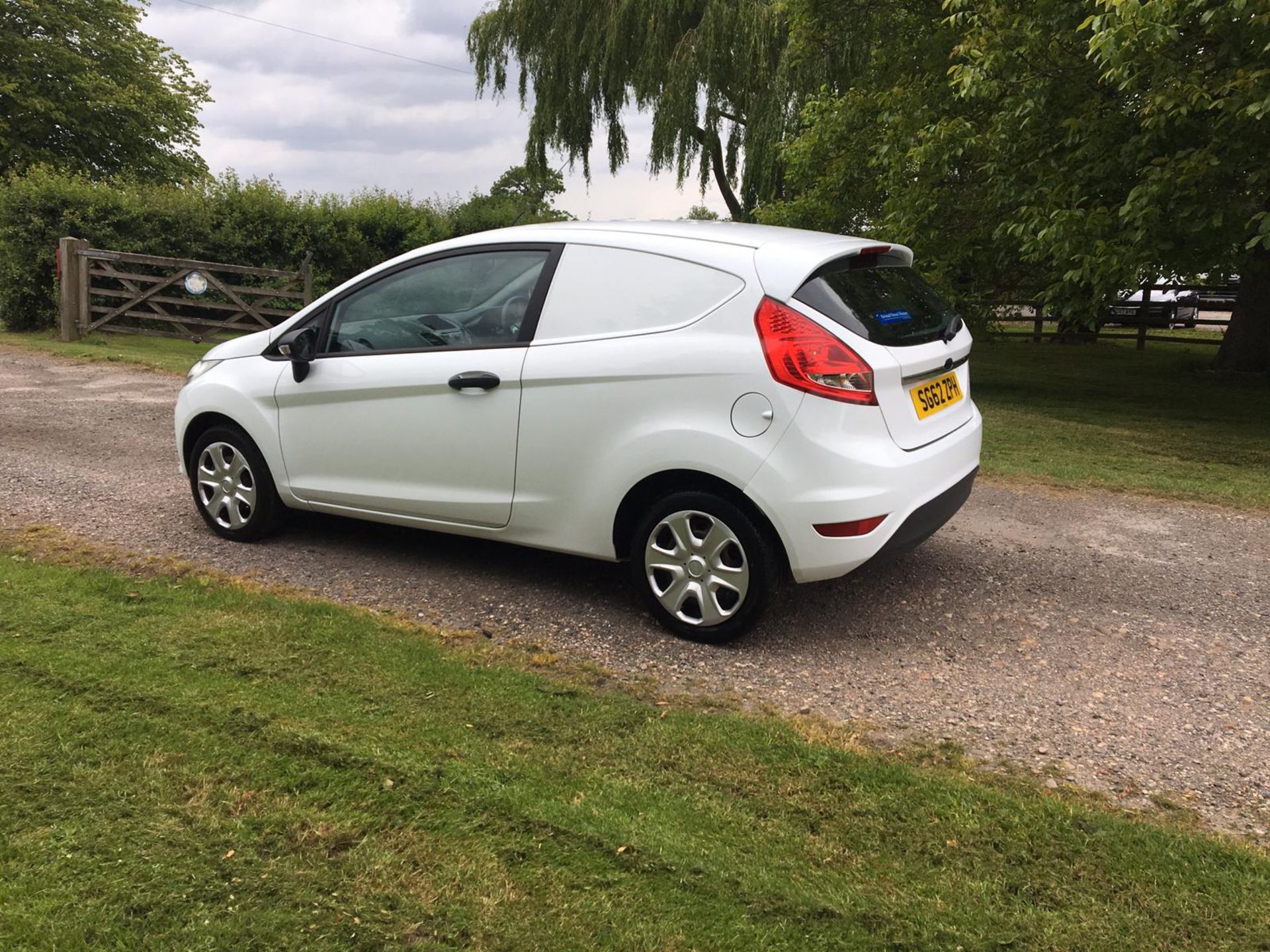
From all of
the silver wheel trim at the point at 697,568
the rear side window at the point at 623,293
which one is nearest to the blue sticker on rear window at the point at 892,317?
the rear side window at the point at 623,293

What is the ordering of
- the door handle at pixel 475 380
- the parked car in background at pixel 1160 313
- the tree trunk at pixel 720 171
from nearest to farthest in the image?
the door handle at pixel 475 380 → the tree trunk at pixel 720 171 → the parked car in background at pixel 1160 313

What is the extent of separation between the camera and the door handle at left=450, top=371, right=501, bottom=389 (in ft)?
15.1

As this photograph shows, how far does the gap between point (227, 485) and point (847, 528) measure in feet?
11.4

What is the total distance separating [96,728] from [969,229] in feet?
43.3

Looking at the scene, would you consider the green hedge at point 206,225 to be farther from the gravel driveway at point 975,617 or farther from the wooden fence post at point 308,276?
the gravel driveway at point 975,617

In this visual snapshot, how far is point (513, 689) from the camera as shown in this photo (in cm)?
375

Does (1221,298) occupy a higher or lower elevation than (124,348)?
higher

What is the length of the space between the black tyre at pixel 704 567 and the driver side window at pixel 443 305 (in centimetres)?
116

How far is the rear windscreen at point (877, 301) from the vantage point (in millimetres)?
4105

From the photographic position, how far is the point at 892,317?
434cm

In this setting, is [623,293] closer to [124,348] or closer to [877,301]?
[877,301]

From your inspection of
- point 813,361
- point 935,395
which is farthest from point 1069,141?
point 813,361

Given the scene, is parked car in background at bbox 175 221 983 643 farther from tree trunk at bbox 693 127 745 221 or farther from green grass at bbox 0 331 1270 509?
tree trunk at bbox 693 127 745 221

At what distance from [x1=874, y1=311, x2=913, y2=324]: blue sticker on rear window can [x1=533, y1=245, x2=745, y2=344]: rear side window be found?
622mm
